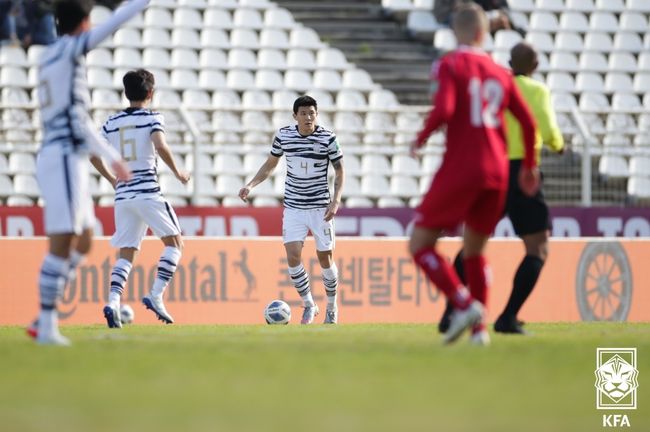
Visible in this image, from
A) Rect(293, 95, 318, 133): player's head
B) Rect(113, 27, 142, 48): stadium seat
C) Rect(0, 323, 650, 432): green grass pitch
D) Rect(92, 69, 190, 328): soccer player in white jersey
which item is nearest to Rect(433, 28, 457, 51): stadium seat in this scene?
Rect(113, 27, 142, 48): stadium seat

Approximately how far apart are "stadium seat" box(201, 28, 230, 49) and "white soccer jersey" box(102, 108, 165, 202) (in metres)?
9.51

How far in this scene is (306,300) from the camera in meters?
12.7

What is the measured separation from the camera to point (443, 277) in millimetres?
7543

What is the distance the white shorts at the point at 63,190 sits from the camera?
304 inches

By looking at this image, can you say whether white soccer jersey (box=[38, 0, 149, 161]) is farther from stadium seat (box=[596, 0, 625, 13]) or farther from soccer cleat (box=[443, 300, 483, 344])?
stadium seat (box=[596, 0, 625, 13])

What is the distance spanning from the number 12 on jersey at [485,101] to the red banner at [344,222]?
896cm

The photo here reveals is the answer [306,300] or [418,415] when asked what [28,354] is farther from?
[306,300]

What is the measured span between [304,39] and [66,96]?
1370cm

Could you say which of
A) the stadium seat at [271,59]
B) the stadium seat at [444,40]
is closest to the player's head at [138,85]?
the stadium seat at [271,59]

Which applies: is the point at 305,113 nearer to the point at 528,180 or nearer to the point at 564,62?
the point at 528,180

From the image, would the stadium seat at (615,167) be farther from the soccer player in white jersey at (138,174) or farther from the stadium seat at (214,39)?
the soccer player in white jersey at (138,174)

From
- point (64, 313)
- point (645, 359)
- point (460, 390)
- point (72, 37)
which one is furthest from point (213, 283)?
point (460, 390)

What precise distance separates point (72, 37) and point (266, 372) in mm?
2823

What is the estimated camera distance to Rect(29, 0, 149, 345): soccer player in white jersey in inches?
305
